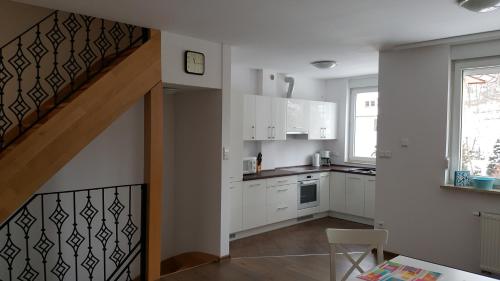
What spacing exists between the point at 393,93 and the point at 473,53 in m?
0.94

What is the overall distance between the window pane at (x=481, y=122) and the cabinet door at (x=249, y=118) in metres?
2.81

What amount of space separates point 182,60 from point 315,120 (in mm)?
3412

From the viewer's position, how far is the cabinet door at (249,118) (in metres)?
5.56

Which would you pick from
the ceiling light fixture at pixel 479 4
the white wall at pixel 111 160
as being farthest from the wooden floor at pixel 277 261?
the ceiling light fixture at pixel 479 4

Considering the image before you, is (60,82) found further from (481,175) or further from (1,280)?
(481,175)

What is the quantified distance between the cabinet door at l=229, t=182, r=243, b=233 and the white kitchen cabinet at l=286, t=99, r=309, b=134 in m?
1.60

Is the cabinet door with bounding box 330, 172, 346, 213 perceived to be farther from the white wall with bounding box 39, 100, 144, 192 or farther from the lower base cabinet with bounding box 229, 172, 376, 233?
the white wall with bounding box 39, 100, 144, 192

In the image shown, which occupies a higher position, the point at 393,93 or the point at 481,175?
the point at 393,93

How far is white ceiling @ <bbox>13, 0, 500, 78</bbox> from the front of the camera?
119 inches

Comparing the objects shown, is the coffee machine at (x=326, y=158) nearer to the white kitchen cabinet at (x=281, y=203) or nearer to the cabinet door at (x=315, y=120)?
the cabinet door at (x=315, y=120)

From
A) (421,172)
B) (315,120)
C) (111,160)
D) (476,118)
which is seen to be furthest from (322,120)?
(111,160)

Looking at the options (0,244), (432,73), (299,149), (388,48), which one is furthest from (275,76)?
(0,244)

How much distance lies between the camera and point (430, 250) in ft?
14.1

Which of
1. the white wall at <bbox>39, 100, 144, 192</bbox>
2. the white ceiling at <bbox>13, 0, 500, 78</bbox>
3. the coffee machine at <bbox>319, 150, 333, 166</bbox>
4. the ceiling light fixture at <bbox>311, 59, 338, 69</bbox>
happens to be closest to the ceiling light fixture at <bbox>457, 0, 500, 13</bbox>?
the white ceiling at <bbox>13, 0, 500, 78</bbox>
